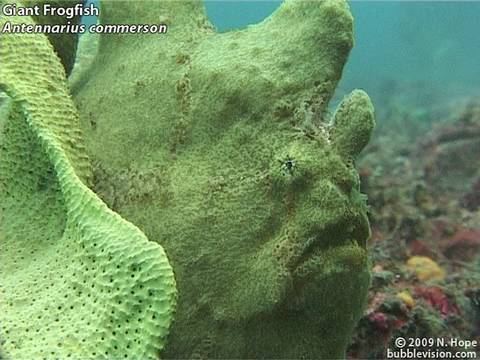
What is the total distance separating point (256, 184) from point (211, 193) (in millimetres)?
259

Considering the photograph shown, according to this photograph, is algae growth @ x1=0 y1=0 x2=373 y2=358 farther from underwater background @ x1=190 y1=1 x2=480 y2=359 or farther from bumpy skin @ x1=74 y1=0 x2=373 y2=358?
underwater background @ x1=190 y1=1 x2=480 y2=359

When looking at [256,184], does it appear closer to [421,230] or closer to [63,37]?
[63,37]

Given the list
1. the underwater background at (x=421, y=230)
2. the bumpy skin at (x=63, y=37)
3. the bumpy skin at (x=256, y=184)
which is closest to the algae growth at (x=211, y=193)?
the bumpy skin at (x=256, y=184)

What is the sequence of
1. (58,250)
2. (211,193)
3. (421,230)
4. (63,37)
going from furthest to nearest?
(421,230) → (63,37) → (211,193) → (58,250)

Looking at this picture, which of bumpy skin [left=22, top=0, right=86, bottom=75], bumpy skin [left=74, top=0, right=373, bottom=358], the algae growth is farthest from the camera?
bumpy skin [left=22, top=0, right=86, bottom=75]

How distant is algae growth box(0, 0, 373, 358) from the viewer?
290 centimetres

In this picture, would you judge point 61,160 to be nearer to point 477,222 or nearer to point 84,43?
point 84,43

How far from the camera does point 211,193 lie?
316cm

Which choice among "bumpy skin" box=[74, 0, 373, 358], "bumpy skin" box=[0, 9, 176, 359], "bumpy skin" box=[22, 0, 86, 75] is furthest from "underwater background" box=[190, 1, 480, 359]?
"bumpy skin" box=[0, 9, 176, 359]

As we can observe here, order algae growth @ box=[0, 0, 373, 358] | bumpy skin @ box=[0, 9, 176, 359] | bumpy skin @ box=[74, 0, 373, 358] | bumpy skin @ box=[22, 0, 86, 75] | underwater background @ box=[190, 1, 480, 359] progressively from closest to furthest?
bumpy skin @ box=[0, 9, 176, 359] < algae growth @ box=[0, 0, 373, 358] < bumpy skin @ box=[74, 0, 373, 358] < bumpy skin @ box=[22, 0, 86, 75] < underwater background @ box=[190, 1, 480, 359]

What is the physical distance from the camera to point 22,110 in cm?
322

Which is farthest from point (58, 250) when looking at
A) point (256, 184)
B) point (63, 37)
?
point (63, 37)

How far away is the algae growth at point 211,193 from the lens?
2.90m

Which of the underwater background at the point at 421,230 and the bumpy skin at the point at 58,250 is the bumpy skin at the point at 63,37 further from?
the underwater background at the point at 421,230
